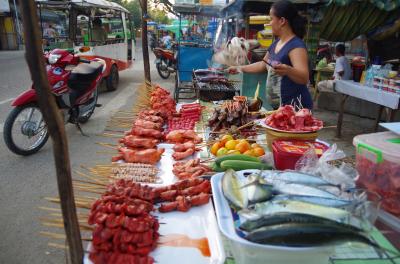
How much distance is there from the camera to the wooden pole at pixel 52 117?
1.16 m

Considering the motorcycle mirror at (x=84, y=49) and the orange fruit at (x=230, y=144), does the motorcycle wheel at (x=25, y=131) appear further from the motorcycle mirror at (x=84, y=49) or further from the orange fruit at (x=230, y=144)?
the motorcycle mirror at (x=84, y=49)

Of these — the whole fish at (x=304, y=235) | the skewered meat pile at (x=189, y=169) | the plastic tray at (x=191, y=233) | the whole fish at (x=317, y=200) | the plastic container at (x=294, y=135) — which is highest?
the plastic container at (x=294, y=135)

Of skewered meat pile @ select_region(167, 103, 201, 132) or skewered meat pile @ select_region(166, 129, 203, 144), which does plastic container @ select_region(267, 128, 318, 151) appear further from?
skewered meat pile @ select_region(167, 103, 201, 132)

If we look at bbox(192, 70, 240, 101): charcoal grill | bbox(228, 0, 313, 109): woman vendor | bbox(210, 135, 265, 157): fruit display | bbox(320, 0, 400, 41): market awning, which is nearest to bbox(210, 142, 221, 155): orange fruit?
bbox(210, 135, 265, 157): fruit display

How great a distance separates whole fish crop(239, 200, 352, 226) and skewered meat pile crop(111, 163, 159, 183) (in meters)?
1.07

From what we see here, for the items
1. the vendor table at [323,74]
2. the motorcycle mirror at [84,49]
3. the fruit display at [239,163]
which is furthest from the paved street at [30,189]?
the vendor table at [323,74]

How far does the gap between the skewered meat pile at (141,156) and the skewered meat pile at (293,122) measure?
93 centimetres

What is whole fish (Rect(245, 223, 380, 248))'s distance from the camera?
3.66 feet

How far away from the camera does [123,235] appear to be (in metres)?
1.51

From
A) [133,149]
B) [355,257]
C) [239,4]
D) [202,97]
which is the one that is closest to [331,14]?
[239,4]

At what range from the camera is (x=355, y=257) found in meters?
1.40

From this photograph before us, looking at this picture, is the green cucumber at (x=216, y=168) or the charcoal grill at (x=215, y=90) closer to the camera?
the green cucumber at (x=216, y=168)

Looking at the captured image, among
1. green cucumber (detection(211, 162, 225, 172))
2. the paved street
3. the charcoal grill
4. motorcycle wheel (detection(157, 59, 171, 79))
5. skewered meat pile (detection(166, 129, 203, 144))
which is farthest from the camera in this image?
motorcycle wheel (detection(157, 59, 171, 79))

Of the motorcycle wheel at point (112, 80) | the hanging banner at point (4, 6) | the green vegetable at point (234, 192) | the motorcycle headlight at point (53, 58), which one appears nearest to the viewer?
the green vegetable at point (234, 192)
